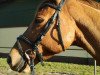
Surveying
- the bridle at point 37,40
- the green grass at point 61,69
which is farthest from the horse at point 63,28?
the green grass at point 61,69

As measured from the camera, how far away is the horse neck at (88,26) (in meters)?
4.02

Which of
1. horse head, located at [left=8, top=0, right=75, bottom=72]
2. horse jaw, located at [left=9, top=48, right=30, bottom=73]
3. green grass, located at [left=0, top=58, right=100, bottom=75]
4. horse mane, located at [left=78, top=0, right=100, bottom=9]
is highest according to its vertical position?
horse mane, located at [left=78, top=0, right=100, bottom=9]

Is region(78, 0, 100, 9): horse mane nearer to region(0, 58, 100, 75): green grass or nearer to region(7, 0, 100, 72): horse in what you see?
region(7, 0, 100, 72): horse

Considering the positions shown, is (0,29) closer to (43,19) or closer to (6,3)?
(6,3)

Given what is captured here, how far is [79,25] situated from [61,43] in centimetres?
31

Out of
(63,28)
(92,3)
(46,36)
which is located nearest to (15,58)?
(46,36)

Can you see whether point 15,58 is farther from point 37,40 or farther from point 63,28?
point 63,28

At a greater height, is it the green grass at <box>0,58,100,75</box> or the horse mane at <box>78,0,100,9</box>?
the horse mane at <box>78,0,100,9</box>

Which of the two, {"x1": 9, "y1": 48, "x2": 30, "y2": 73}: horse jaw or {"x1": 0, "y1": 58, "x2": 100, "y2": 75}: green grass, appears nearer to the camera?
{"x1": 9, "y1": 48, "x2": 30, "y2": 73}: horse jaw

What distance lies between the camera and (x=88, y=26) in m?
4.03

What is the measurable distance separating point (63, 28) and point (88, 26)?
0.30m

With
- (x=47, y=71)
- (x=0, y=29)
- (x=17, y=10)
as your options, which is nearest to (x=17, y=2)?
(x=17, y=10)

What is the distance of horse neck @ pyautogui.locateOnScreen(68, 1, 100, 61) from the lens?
4.02 metres

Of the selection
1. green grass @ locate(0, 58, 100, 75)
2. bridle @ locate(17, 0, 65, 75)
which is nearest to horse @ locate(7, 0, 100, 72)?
bridle @ locate(17, 0, 65, 75)
